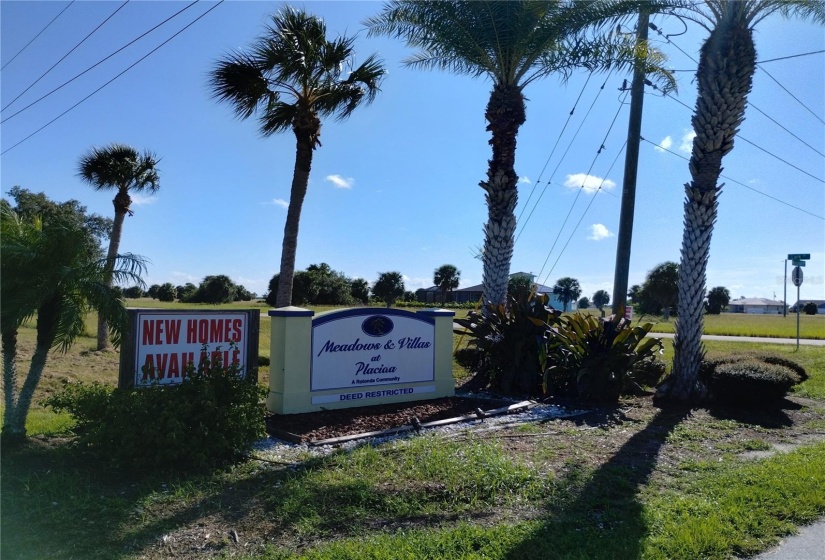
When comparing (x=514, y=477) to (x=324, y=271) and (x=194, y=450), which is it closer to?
(x=194, y=450)

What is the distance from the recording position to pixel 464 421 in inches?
342

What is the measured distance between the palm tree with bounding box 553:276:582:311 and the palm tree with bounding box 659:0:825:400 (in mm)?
86198

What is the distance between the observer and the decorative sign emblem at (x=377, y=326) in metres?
9.63

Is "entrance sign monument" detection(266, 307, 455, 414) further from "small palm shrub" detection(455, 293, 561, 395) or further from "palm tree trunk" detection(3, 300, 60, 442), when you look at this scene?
"palm tree trunk" detection(3, 300, 60, 442)

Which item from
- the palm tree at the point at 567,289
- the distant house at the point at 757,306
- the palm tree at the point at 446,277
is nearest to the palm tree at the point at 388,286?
the palm tree at the point at 446,277

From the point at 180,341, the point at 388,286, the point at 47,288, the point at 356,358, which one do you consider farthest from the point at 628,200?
the point at 388,286

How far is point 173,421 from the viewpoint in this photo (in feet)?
19.6

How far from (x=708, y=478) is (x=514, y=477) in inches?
78.3

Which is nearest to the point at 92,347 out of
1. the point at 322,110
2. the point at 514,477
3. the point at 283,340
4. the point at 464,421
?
the point at 322,110

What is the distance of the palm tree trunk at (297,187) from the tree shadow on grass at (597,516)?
8.49 m

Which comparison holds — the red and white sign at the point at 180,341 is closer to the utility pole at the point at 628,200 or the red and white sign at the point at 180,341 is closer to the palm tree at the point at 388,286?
the utility pole at the point at 628,200

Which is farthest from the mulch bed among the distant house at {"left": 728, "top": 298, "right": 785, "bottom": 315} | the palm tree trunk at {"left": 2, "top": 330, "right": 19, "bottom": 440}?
the distant house at {"left": 728, "top": 298, "right": 785, "bottom": 315}

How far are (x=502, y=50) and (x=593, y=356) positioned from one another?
6634 mm

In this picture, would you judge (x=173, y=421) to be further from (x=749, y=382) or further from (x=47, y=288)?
(x=749, y=382)
